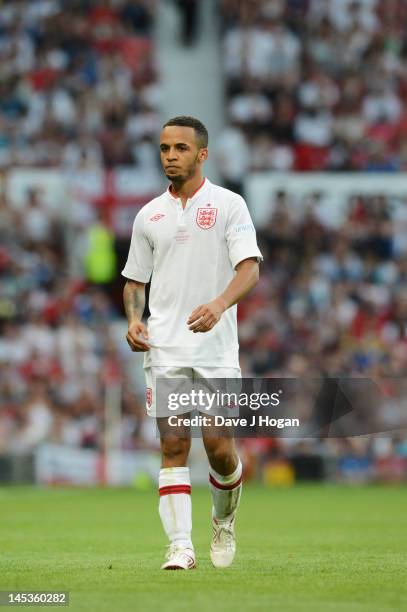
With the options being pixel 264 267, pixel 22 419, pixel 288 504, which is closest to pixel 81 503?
pixel 288 504

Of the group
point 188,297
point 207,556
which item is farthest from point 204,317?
point 207,556

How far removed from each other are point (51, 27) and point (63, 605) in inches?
851

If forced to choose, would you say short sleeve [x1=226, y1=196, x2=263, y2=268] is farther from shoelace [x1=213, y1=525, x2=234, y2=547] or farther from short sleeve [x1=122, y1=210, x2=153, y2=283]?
shoelace [x1=213, y1=525, x2=234, y2=547]

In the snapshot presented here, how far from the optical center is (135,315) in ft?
27.1

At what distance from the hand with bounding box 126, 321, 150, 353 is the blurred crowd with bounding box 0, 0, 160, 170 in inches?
639

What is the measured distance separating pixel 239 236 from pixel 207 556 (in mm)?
2074

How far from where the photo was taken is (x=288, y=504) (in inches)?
637

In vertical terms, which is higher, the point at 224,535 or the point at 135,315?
the point at 135,315

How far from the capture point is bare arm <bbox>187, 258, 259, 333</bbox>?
766 cm

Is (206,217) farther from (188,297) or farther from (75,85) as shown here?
(75,85)

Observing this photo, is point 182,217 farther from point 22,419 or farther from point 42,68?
point 42,68

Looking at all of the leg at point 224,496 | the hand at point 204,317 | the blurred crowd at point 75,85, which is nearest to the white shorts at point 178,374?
the leg at point 224,496

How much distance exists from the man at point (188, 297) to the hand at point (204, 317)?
0.81 feet

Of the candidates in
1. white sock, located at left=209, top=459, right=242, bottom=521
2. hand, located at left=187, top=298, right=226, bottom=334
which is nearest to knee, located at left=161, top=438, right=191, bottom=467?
white sock, located at left=209, top=459, right=242, bottom=521
